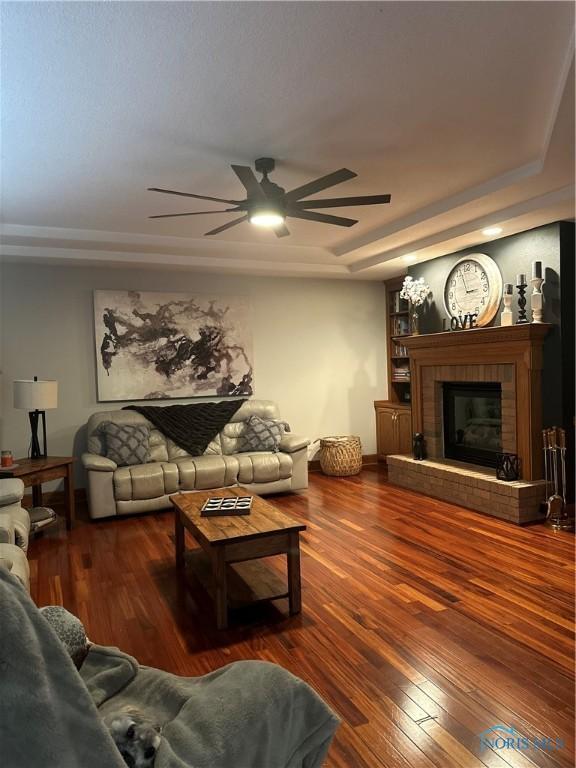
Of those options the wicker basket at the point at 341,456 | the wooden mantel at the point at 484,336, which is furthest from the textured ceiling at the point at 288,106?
the wicker basket at the point at 341,456

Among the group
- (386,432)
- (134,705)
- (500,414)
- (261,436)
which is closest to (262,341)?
(261,436)

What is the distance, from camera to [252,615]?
2.93m

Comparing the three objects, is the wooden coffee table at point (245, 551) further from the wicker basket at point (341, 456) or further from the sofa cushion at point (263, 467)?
the wicker basket at point (341, 456)

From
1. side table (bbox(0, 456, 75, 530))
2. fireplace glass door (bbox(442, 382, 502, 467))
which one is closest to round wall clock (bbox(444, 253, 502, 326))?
fireplace glass door (bbox(442, 382, 502, 467))

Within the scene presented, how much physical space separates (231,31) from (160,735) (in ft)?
7.62

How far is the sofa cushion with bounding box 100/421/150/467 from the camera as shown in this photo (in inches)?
202

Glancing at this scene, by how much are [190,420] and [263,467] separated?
0.99 meters

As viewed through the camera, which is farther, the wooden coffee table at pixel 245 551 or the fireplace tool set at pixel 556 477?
the fireplace tool set at pixel 556 477

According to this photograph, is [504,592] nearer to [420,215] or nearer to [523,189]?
[523,189]

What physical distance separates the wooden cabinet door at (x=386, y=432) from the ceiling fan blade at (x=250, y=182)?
169 inches

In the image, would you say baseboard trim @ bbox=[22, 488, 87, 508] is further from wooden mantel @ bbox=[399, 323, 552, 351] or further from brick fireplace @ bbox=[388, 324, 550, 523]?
wooden mantel @ bbox=[399, 323, 552, 351]

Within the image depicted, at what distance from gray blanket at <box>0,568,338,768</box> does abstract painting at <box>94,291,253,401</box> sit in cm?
448

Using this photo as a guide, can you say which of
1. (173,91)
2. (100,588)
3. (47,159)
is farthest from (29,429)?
(173,91)

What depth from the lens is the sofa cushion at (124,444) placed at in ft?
16.9
